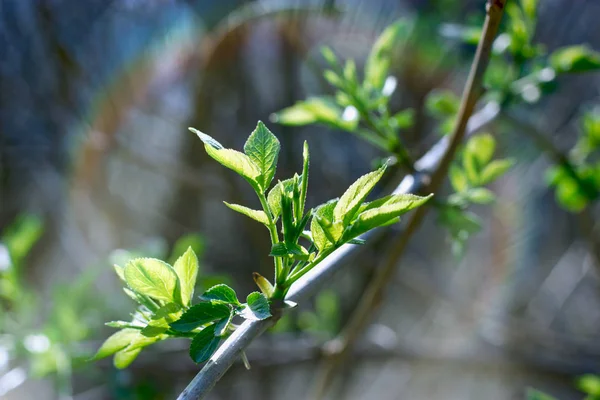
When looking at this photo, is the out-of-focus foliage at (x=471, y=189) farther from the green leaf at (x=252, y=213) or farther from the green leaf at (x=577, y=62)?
the green leaf at (x=252, y=213)

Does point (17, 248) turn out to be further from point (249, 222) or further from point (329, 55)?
point (249, 222)

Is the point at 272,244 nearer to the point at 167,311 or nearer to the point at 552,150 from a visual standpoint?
the point at 167,311

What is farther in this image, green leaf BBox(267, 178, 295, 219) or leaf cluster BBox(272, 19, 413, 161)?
leaf cluster BBox(272, 19, 413, 161)

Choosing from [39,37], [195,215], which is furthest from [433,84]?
[39,37]

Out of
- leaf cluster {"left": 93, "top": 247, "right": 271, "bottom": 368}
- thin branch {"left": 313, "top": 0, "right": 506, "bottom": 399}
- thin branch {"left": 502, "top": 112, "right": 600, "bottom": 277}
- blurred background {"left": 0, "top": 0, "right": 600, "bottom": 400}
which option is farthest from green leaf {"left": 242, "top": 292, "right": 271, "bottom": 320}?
blurred background {"left": 0, "top": 0, "right": 600, "bottom": 400}

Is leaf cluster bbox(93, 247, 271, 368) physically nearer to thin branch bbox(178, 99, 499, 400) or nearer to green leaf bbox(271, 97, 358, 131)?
thin branch bbox(178, 99, 499, 400)

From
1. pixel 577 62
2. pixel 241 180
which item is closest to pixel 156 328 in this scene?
pixel 577 62

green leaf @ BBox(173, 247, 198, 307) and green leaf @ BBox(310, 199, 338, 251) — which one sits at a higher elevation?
green leaf @ BBox(310, 199, 338, 251)
